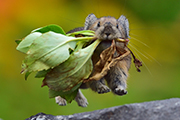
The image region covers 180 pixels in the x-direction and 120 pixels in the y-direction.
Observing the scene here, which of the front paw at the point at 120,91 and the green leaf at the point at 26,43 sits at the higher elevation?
the green leaf at the point at 26,43

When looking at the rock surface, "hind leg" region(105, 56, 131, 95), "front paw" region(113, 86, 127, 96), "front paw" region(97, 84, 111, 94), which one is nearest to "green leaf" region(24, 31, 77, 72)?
the rock surface

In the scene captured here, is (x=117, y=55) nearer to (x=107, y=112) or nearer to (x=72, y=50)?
(x=72, y=50)

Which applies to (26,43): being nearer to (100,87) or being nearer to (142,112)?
(100,87)

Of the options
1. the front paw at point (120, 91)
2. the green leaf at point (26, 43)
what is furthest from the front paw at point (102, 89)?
the green leaf at point (26, 43)

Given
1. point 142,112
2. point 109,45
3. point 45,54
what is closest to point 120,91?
point 109,45

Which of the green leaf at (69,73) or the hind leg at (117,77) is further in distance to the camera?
the hind leg at (117,77)

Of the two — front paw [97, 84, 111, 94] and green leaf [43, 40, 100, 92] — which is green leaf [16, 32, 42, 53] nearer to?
green leaf [43, 40, 100, 92]

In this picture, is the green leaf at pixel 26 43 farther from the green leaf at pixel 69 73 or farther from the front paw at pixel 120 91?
the front paw at pixel 120 91
